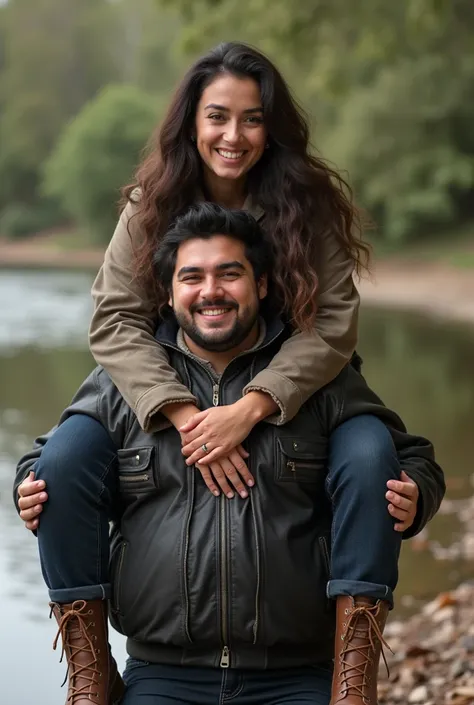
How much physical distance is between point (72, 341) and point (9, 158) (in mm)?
42342

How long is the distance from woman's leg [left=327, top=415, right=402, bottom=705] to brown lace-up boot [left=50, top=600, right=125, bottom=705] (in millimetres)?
579

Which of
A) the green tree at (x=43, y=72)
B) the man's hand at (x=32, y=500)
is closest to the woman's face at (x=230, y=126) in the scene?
the man's hand at (x=32, y=500)

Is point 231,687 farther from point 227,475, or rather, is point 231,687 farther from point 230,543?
point 227,475

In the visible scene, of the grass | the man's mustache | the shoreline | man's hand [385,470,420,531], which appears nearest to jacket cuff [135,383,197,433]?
the man's mustache

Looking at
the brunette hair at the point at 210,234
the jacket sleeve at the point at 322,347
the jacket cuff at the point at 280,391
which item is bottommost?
the jacket cuff at the point at 280,391

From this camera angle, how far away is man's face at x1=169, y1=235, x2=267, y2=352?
306cm

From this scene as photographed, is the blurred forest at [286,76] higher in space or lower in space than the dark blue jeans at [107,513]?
higher

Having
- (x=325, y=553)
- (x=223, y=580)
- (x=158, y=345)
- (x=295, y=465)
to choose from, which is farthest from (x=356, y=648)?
(x=158, y=345)

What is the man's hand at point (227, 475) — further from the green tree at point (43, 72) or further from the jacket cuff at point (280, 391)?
the green tree at point (43, 72)

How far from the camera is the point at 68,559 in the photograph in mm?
2840

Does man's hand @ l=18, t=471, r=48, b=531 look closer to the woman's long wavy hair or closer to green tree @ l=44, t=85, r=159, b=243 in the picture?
the woman's long wavy hair

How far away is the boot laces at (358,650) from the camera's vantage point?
2732 mm

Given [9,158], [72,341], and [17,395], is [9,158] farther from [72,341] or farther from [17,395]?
[17,395]

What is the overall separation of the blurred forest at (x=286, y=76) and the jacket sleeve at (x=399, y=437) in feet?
3.65
